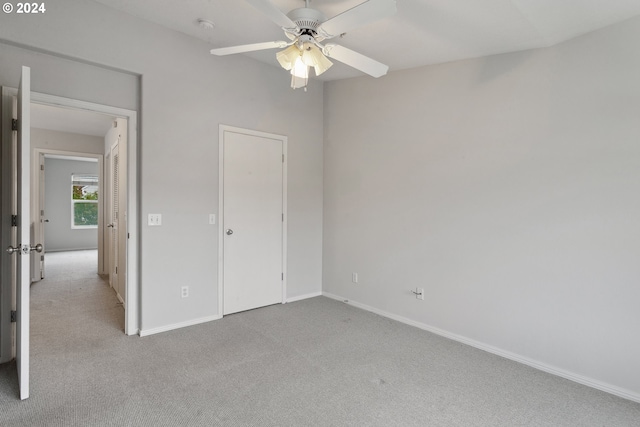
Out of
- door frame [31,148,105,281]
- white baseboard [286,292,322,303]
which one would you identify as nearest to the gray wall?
door frame [31,148,105,281]

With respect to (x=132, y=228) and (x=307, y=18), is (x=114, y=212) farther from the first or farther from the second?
(x=307, y=18)

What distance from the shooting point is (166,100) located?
307 centimetres

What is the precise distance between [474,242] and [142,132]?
323cm

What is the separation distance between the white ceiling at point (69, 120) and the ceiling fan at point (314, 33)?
343 centimetres

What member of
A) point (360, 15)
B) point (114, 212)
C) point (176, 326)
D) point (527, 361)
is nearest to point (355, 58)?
point (360, 15)

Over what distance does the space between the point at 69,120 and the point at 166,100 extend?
9.72 feet

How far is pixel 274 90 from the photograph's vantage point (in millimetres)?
3861

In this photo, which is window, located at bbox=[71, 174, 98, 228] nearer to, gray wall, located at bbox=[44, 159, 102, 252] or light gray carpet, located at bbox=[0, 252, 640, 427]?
gray wall, located at bbox=[44, 159, 102, 252]

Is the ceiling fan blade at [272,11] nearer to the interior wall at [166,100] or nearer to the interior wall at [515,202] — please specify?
the interior wall at [166,100]

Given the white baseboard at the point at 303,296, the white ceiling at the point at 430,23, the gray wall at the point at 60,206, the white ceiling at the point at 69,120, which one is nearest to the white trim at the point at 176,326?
the white baseboard at the point at 303,296

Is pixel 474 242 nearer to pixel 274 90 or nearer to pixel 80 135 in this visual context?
pixel 274 90

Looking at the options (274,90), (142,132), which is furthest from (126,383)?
(274,90)

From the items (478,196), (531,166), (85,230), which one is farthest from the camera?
(85,230)

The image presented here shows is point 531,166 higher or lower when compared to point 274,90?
lower
